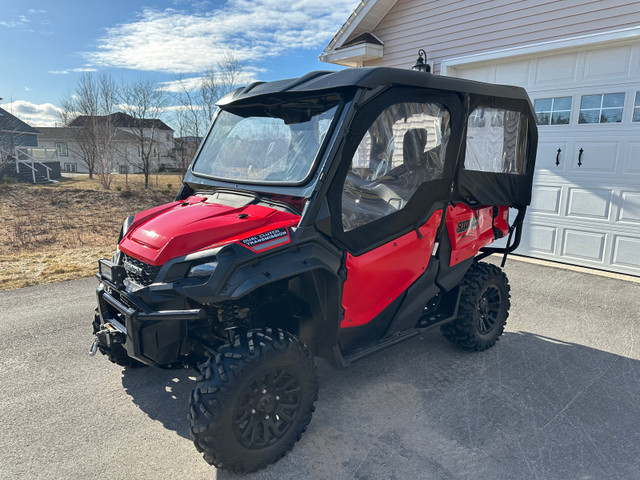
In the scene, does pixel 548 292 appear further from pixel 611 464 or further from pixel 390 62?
pixel 390 62

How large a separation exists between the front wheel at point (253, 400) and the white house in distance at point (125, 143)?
23728 mm

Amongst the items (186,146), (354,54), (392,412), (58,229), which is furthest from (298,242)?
(186,146)

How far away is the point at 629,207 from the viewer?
21.0 ft

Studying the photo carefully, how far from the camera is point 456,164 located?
3475mm

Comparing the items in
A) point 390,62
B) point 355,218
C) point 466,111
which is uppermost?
point 390,62

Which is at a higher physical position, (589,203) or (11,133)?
(11,133)

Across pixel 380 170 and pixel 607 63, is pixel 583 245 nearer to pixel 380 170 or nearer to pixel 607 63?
pixel 607 63

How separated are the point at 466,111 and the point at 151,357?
2.75 meters

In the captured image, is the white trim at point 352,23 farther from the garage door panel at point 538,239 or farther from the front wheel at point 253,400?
the front wheel at point 253,400

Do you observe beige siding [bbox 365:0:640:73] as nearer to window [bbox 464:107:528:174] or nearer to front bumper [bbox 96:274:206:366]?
window [bbox 464:107:528:174]

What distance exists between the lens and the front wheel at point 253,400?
7.93ft

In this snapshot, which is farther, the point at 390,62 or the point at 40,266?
the point at 390,62

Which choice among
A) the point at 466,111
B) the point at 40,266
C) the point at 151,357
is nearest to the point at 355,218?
the point at 466,111

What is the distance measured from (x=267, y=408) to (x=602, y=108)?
6.54 metres
